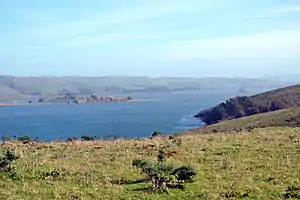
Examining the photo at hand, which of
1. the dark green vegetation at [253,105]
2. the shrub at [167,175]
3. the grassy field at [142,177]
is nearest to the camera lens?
the grassy field at [142,177]

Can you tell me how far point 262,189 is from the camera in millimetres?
16359

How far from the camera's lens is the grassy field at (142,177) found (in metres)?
16.0

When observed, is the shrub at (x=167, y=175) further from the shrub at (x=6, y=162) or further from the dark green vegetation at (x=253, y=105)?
the dark green vegetation at (x=253, y=105)

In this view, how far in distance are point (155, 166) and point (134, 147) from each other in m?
9.90

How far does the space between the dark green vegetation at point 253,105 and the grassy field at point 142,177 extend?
103315mm

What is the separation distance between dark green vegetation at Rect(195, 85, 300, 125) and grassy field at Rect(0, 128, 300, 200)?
4068 inches

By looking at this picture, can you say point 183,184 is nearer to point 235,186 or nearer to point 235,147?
point 235,186

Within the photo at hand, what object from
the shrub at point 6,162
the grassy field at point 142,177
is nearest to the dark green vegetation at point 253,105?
the grassy field at point 142,177

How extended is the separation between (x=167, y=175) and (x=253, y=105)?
126700 millimetres

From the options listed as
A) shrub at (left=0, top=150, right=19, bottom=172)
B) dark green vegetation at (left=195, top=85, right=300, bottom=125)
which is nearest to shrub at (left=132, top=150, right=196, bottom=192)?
shrub at (left=0, top=150, right=19, bottom=172)

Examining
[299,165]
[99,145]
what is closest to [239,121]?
[99,145]

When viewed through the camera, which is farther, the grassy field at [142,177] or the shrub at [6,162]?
the shrub at [6,162]

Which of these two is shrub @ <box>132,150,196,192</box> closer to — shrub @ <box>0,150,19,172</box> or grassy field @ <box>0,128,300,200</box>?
grassy field @ <box>0,128,300,200</box>

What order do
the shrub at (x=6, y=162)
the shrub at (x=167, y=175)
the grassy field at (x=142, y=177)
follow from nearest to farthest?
the grassy field at (x=142, y=177) < the shrub at (x=167, y=175) < the shrub at (x=6, y=162)
